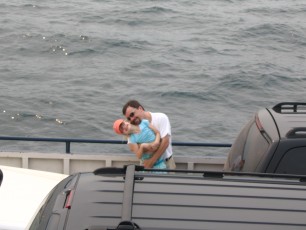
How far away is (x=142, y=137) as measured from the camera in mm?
7988

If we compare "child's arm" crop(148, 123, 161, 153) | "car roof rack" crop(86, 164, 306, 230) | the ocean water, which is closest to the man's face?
"child's arm" crop(148, 123, 161, 153)

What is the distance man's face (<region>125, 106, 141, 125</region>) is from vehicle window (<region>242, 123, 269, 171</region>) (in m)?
1.75

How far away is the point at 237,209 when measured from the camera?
3.89 meters

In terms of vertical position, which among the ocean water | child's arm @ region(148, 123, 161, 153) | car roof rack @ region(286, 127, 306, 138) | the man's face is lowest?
the ocean water

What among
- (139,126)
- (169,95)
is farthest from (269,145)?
(169,95)

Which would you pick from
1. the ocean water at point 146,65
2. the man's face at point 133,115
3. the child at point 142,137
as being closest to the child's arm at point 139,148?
the child at point 142,137

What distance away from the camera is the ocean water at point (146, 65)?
20.9 metres

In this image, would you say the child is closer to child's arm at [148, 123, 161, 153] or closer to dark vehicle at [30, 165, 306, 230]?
child's arm at [148, 123, 161, 153]

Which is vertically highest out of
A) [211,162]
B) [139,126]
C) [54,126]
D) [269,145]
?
[269,145]

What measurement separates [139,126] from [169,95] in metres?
15.2

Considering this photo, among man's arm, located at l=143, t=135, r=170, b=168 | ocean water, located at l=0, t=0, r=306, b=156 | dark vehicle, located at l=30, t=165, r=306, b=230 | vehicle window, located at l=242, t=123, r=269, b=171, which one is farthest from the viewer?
ocean water, located at l=0, t=0, r=306, b=156

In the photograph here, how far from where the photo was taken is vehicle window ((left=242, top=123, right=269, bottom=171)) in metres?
5.98

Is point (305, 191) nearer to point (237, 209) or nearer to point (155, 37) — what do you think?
point (237, 209)

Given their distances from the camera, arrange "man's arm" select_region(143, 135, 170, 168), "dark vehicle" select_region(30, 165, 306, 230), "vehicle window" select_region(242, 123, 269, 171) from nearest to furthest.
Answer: "dark vehicle" select_region(30, 165, 306, 230)
"vehicle window" select_region(242, 123, 269, 171)
"man's arm" select_region(143, 135, 170, 168)
